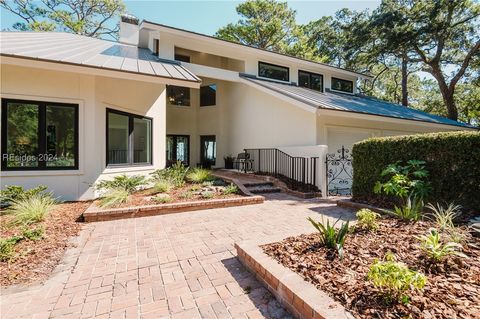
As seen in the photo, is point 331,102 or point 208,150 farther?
point 208,150

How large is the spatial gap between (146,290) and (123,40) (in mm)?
14143

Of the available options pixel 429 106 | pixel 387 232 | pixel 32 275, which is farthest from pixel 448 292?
pixel 429 106

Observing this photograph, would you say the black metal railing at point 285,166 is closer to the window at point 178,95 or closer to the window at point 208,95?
the window at point 208,95

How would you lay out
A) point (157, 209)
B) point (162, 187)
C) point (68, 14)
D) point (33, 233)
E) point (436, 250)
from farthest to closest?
1. point (68, 14)
2. point (162, 187)
3. point (157, 209)
4. point (33, 233)
5. point (436, 250)

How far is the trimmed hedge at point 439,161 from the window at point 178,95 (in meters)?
11.6

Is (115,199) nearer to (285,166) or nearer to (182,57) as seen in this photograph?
(285,166)

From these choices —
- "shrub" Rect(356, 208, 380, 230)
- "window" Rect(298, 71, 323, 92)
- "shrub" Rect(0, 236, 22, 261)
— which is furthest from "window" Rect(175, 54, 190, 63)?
"shrub" Rect(356, 208, 380, 230)

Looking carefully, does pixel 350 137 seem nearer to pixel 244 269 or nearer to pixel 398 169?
pixel 398 169

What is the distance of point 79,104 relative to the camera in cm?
723

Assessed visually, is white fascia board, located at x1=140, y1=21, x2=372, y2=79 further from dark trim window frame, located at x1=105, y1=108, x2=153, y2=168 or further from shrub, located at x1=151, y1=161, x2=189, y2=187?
shrub, located at x1=151, y1=161, x2=189, y2=187

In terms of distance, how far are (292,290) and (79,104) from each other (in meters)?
7.56

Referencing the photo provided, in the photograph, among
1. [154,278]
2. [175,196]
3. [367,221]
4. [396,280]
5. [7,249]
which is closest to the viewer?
[396,280]

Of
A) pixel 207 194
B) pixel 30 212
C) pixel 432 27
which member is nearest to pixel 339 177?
pixel 207 194

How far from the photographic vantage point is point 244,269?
3318mm
